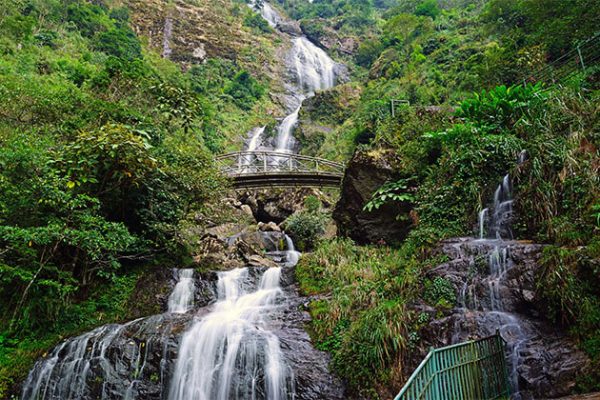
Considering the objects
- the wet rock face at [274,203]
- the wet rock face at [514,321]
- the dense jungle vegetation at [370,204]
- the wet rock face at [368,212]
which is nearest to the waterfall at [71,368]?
the dense jungle vegetation at [370,204]

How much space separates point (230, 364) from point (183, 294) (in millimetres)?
4367

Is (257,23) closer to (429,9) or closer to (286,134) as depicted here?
(429,9)

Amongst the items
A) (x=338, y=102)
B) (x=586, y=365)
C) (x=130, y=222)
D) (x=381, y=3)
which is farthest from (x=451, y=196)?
(x=381, y=3)

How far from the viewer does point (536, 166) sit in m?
7.95

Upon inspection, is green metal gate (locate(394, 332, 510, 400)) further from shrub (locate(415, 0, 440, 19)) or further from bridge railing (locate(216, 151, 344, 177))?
shrub (locate(415, 0, 440, 19))

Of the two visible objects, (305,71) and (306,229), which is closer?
(306,229)

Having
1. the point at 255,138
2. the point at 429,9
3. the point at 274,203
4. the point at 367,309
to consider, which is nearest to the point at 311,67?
the point at 429,9

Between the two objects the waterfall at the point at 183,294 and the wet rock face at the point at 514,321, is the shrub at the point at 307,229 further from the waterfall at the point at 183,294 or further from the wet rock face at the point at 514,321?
the wet rock face at the point at 514,321

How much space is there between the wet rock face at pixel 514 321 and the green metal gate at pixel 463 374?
367 millimetres

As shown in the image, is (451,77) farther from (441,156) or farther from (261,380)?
(261,380)

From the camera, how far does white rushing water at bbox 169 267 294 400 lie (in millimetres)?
7117

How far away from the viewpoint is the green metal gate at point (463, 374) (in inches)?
166

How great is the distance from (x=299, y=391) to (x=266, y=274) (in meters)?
5.77

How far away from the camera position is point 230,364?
24.7 feet
